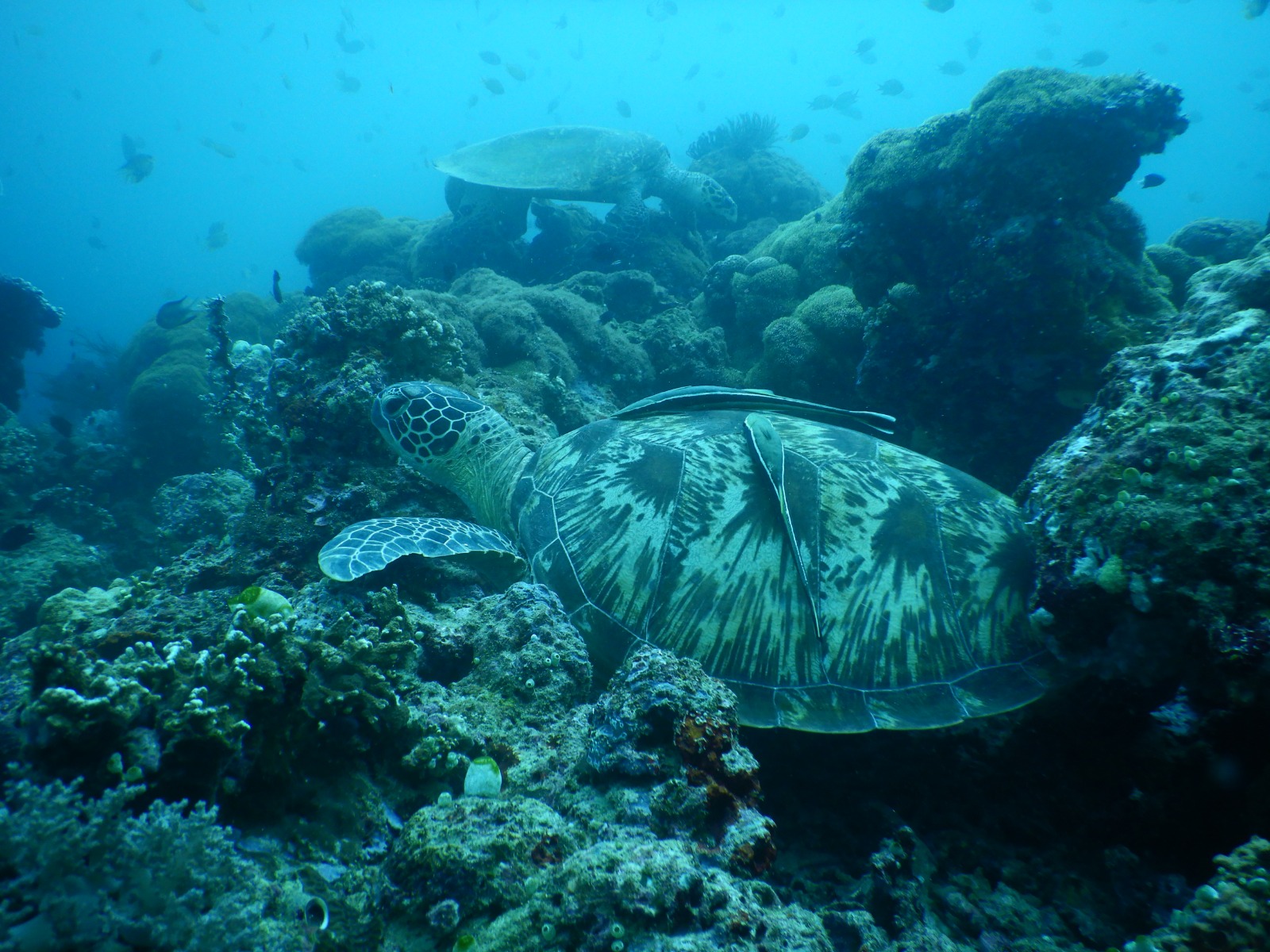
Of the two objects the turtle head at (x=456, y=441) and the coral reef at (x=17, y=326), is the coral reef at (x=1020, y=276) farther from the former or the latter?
the coral reef at (x=17, y=326)

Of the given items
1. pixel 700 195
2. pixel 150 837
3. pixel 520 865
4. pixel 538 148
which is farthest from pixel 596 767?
pixel 538 148

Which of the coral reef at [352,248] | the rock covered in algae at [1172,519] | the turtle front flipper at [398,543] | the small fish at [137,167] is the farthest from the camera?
the small fish at [137,167]

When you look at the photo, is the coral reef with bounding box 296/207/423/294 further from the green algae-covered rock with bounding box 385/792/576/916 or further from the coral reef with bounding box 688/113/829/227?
the green algae-covered rock with bounding box 385/792/576/916

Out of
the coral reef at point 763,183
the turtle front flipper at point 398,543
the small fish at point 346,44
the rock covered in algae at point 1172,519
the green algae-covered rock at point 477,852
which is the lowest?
the green algae-covered rock at point 477,852

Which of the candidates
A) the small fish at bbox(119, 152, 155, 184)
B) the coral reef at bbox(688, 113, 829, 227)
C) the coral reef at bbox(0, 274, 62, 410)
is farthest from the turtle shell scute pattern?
the small fish at bbox(119, 152, 155, 184)

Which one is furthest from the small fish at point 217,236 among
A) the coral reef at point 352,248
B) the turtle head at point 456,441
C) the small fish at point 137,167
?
the turtle head at point 456,441

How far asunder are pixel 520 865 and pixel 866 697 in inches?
63.5

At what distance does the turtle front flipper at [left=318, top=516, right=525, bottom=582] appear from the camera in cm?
272

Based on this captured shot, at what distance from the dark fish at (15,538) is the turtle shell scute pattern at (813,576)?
8285mm

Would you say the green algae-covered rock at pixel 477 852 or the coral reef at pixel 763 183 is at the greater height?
the coral reef at pixel 763 183

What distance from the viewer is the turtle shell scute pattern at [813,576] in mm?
2361

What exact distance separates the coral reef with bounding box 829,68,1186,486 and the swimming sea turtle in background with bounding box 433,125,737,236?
24.6ft

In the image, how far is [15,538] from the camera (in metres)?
6.82

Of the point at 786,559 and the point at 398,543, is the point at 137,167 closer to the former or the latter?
the point at 398,543
